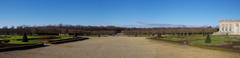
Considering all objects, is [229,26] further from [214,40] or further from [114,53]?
[114,53]

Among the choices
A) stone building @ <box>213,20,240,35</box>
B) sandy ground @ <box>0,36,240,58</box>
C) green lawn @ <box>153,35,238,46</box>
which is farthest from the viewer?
stone building @ <box>213,20,240,35</box>

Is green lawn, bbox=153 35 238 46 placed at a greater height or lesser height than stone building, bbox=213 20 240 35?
lesser

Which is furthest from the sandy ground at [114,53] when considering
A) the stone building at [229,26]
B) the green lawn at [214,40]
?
the stone building at [229,26]

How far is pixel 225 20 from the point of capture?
78.2 metres

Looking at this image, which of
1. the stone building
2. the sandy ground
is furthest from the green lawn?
the stone building

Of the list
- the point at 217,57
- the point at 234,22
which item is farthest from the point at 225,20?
the point at 217,57

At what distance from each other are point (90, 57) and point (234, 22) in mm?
64099

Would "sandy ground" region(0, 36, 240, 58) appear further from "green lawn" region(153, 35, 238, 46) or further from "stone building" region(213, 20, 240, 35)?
"stone building" region(213, 20, 240, 35)

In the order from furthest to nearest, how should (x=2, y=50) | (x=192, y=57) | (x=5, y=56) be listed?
(x=2, y=50) → (x=192, y=57) → (x=5, y=56)

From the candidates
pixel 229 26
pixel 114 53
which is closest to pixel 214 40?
pixel 114 53

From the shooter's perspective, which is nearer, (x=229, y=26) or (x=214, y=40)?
(x=214, y=40)

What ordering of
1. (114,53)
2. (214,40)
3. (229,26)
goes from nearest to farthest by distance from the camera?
(114,53) → (214,40) → (229,26)

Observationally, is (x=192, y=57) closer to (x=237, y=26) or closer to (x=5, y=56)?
(x=5, y=56)

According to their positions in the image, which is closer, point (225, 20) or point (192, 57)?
point (192, 57)
